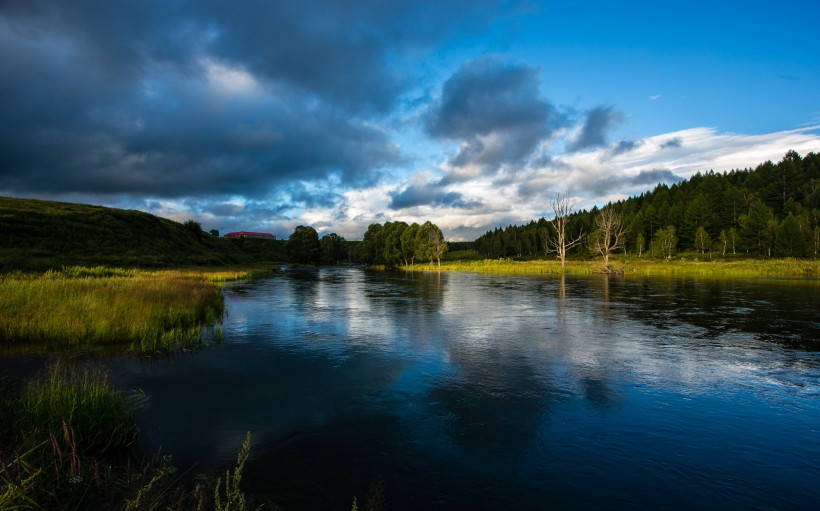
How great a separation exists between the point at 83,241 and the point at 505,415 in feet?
242

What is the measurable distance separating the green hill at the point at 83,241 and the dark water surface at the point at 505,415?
41.8 m

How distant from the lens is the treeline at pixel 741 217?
95312 millimetres

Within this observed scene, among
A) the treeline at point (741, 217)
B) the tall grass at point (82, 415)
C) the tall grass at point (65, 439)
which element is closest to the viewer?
the tall grass at point (65, 439)

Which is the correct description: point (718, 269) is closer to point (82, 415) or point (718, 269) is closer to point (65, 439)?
point (82, 415)

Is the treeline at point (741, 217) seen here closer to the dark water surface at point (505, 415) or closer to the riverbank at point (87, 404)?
the dark water surface at point (505, 415)

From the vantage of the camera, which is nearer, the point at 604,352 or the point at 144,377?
the point at 144,377

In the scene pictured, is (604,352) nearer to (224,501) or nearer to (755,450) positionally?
(755,450)

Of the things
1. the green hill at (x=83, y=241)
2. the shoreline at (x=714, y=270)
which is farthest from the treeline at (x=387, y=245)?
the green hill at (x=83, y=241)

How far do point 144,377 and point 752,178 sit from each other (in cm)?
19734

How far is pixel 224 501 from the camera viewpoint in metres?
5.88

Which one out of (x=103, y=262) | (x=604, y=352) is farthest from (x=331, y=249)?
(x=604, y=352)

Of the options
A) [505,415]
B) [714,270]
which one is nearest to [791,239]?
[714,270]

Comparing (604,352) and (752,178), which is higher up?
(752,178)

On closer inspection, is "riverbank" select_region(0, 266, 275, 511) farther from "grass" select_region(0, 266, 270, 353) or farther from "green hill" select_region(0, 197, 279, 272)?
"green hill" select_region(0, 197, 279, 272)
